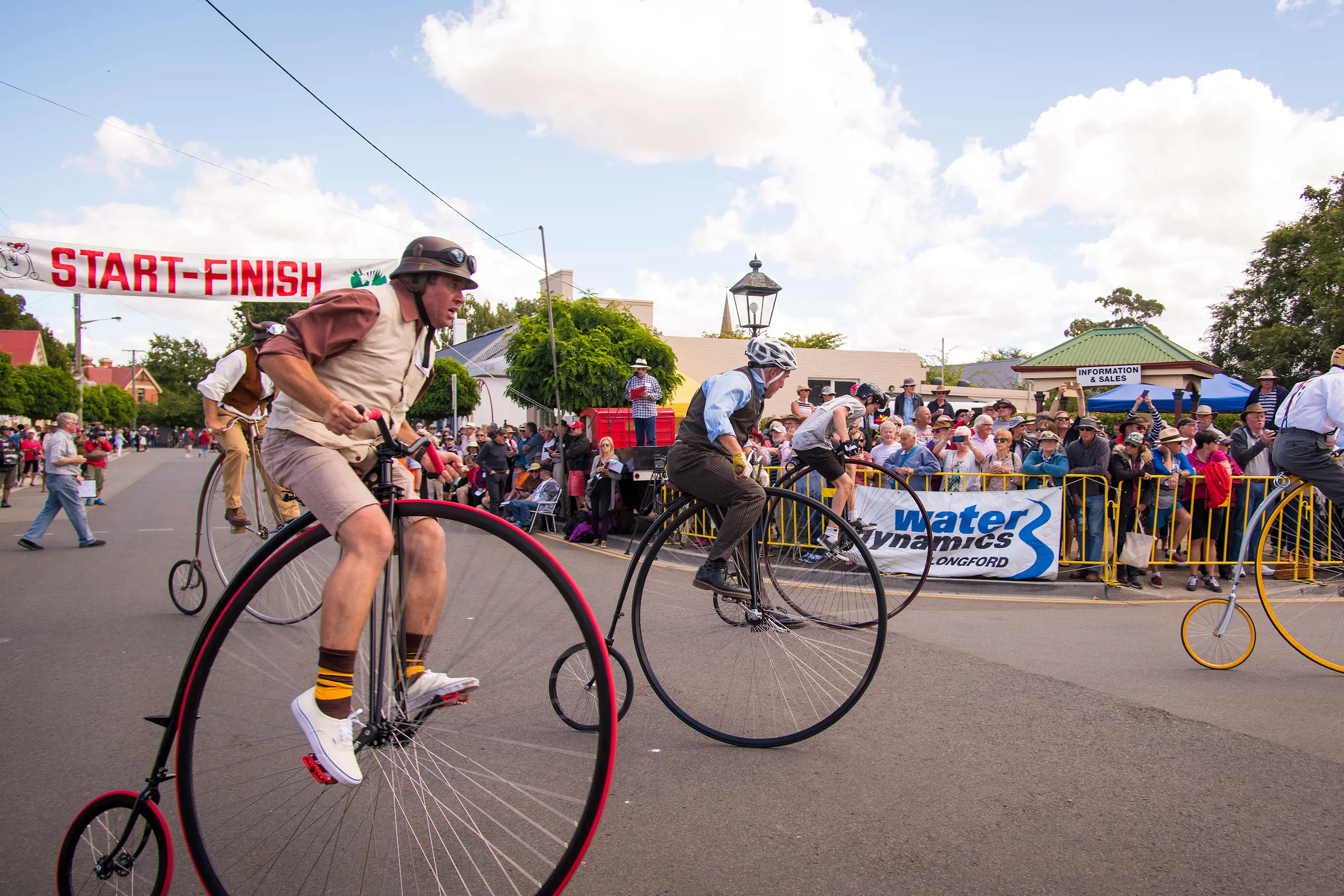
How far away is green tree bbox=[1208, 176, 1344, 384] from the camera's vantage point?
2848 centimetres

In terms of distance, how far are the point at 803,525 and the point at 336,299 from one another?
10.2 feet

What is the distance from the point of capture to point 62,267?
8781 mm

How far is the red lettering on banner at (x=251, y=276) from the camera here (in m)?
9.55

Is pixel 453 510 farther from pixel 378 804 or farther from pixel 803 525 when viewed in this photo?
pixel 803 525

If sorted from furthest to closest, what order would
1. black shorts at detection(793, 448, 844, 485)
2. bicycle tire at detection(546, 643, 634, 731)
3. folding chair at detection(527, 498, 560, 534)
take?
folding chair at detection(527, 498, 560, 534), black shorts at detection(793, 448, 844, 485), bicycle tire at detection(546, 643, 634, 731)

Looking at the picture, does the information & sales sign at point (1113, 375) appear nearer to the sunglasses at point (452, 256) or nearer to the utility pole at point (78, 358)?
the sunglasses at point (452, 256)

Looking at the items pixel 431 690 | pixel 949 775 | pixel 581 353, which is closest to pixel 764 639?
pixel 949 775

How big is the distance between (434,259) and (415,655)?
54.1 inches

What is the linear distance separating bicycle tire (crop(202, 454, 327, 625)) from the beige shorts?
263mm

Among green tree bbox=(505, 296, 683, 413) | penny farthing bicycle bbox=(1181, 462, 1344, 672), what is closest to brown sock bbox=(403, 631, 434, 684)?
penny farthing bicycle bbox=(1181, 462, 1344, 672)

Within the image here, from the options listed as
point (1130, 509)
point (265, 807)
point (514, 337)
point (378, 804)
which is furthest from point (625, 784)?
point (514, 337)

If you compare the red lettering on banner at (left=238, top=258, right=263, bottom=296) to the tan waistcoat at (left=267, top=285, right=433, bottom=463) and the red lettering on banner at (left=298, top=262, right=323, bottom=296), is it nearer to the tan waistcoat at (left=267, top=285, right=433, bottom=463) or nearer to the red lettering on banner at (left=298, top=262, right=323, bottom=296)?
the red lettering on banner at (left=298, top=262, right=323, bottom=296)

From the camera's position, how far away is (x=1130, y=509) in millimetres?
9750

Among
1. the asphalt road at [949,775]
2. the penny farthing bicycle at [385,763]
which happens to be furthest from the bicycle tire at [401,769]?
the asphalt road at [949,775]
